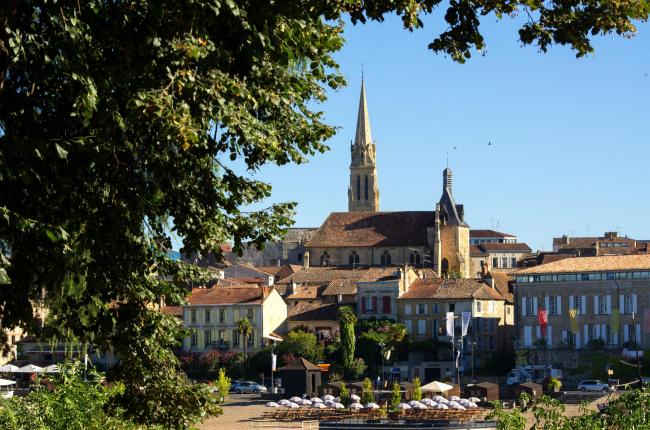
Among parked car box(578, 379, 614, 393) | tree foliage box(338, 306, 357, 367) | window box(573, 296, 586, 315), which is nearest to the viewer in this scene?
parked car box(578, 379, 614, 393)

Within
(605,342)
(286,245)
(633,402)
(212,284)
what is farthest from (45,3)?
(286,245)

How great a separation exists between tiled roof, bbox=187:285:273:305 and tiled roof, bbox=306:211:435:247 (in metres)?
28.2

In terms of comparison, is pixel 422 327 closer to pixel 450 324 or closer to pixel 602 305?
pixel 450 324

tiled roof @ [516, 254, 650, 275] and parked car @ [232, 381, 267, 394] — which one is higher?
tiled roof @ [516, 254, 650, 275]

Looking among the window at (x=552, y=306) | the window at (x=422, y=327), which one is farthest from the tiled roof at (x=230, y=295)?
the window at (x=552, y=306)

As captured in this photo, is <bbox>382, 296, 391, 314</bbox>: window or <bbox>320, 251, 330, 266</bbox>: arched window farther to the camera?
<bbox>320, 251, 330, 266</bbox>: arched window

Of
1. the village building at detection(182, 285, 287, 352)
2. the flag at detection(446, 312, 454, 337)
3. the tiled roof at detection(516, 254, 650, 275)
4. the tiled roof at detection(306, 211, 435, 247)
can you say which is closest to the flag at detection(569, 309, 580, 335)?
the tiled roof at detection(516, 254, 650, 275)

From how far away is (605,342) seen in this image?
82.2 m

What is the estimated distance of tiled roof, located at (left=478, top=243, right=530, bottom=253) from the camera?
564ft

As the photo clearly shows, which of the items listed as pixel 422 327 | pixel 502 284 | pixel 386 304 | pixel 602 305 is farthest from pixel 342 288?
pixel 602 305

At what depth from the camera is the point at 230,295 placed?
307ft

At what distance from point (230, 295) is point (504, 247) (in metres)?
84.1

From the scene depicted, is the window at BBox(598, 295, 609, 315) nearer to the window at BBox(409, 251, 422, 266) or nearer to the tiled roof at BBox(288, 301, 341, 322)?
the tiled roof at BBox(288, 301, 341, 322)

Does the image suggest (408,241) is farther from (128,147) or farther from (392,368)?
(128,147)
